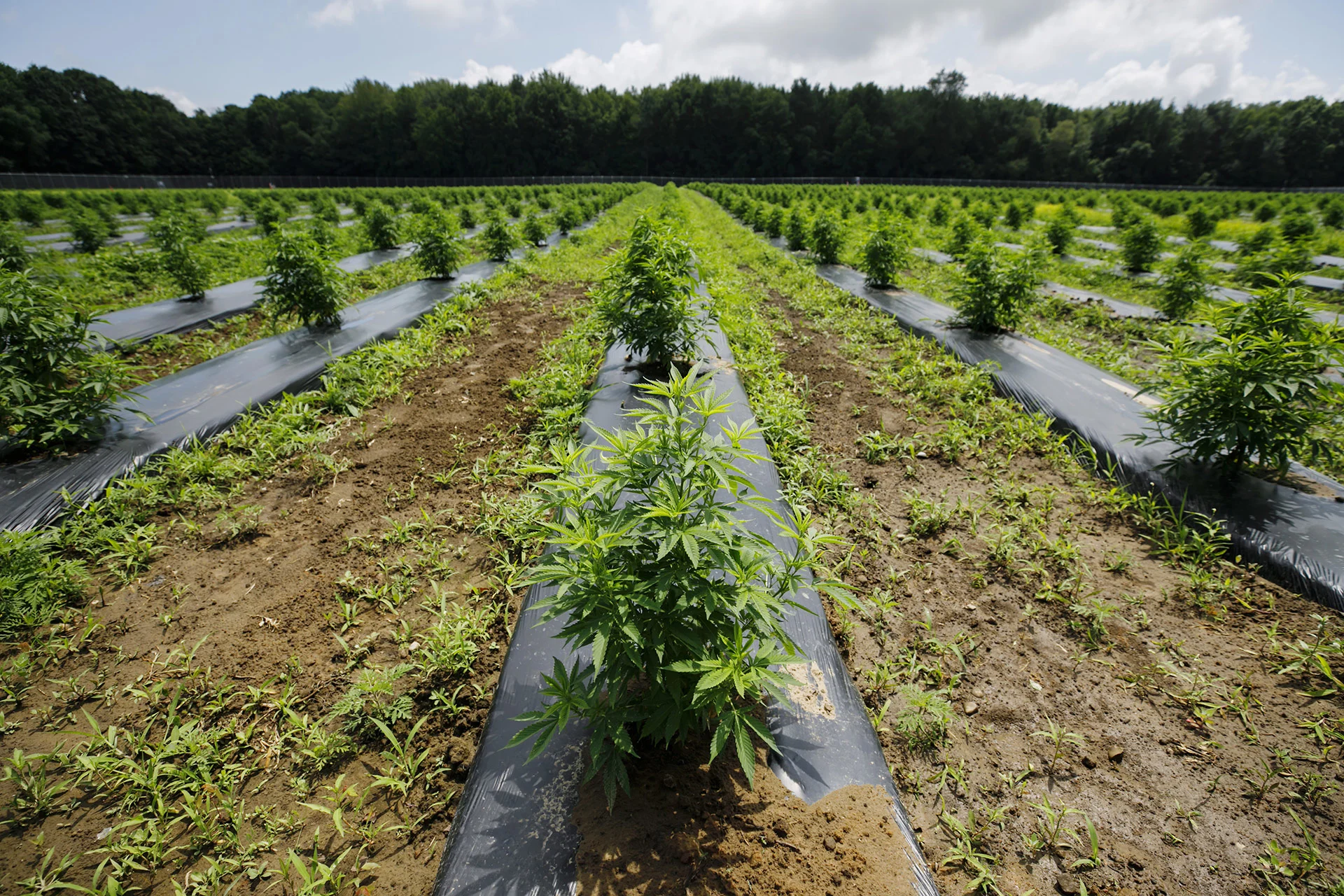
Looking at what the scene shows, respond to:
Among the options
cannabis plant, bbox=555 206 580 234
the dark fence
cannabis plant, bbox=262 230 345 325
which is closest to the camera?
cannabis plant, bbox=262 230 345 325

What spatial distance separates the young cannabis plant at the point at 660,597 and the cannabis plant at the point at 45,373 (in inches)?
175

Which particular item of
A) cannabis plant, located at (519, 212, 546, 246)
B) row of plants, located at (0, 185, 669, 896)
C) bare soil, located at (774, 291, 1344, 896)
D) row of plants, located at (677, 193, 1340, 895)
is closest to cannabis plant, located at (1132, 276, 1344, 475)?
row of plants, located at (677, 193, 1340, 895)

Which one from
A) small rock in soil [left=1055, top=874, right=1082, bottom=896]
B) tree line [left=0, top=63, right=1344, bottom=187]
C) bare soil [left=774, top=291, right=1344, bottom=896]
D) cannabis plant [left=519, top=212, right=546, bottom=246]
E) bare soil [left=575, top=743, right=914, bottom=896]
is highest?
tree line [left=0, top=63, right=1344, bottom=187]

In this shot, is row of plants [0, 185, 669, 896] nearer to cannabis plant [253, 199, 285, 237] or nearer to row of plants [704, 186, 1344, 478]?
row of plants [704, 186, 1344, 478]

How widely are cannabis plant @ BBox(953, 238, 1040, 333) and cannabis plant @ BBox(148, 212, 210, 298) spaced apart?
34.3ft

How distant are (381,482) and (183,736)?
199 centimetres

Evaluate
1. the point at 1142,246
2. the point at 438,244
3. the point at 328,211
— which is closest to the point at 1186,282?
the point at 1142,246

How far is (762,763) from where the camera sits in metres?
1.88

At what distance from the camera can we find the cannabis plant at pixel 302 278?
5.90m

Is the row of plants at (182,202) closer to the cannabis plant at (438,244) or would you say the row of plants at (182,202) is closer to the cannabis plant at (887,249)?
the cannabis plant at (438,244)

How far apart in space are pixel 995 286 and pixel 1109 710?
200 inches

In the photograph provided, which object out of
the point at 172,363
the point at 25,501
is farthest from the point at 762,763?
the point at 172,363

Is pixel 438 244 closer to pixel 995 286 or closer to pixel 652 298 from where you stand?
pixel 652 298

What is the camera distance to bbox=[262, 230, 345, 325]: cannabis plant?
5.90 metres
